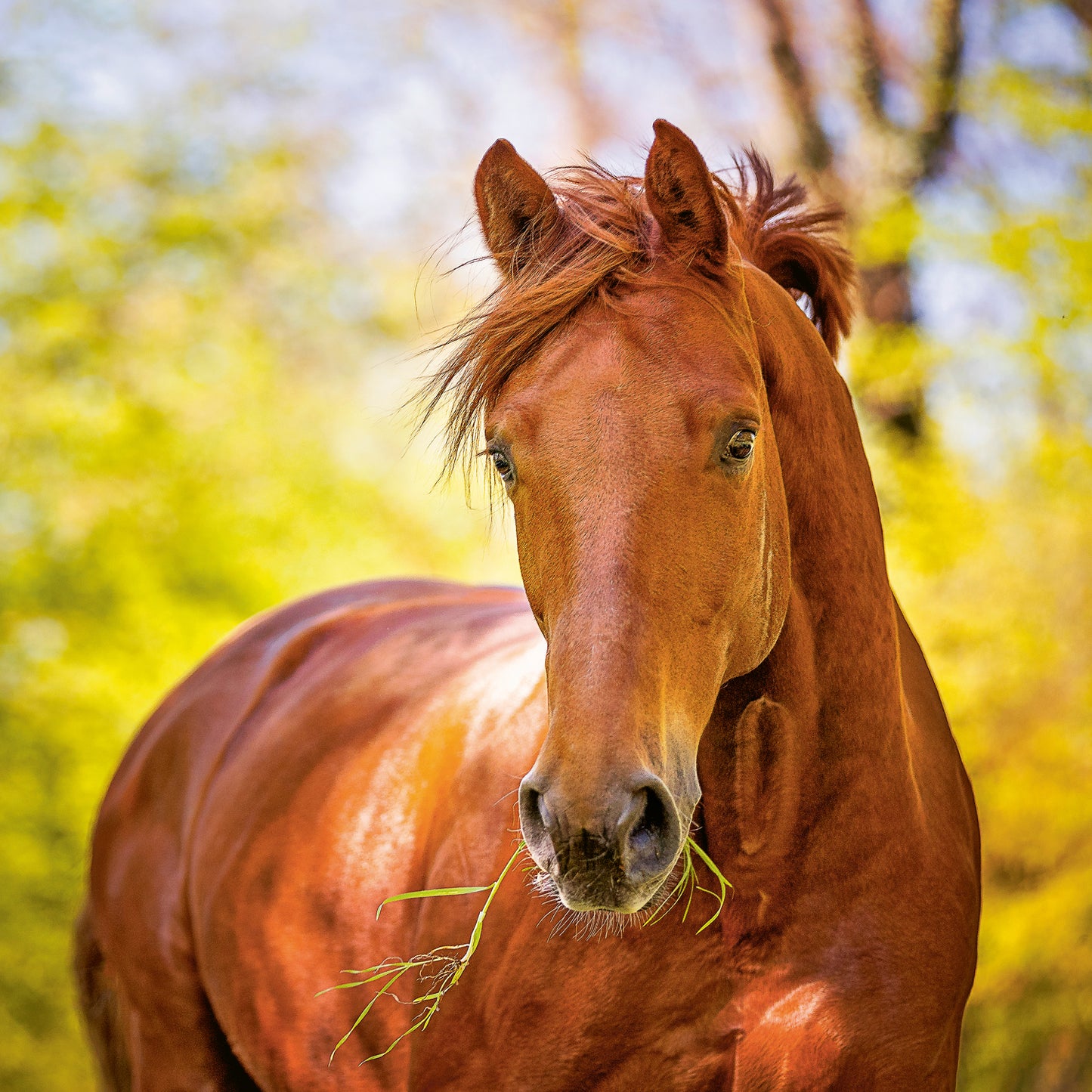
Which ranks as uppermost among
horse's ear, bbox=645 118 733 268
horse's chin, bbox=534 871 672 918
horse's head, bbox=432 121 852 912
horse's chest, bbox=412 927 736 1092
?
horse's ear, bbox=645 118 733 268

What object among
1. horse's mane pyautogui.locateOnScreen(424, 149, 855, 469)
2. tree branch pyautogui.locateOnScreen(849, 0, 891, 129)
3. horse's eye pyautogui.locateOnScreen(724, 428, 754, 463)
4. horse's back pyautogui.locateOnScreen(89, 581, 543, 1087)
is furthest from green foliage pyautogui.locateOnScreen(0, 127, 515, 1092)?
horse's eye pyautogui.locateOnScreen(724, 428, 754, 463)

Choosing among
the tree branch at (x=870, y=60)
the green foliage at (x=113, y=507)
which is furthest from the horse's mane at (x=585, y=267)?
the tree branch at (x=870, y=60)

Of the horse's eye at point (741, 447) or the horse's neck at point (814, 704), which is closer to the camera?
the horse's eye at point (741, 447)

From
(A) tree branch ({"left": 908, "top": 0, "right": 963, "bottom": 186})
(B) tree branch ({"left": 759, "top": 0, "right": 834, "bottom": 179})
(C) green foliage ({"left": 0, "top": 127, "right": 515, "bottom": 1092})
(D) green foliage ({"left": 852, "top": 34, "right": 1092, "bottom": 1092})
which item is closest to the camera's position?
(D) green foliage ({"left": 852, "top": 34, "right": 1092, "bottom": 1092})

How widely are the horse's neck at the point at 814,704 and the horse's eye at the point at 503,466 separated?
47 cm

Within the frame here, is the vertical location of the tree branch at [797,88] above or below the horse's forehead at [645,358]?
above

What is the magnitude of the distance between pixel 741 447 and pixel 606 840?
24.1 inches

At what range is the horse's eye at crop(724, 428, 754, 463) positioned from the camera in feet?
5.12

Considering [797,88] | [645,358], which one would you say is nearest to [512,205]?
[645,358]

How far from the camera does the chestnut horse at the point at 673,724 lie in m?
1.47

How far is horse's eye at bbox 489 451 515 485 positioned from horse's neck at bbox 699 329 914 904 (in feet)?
1.55

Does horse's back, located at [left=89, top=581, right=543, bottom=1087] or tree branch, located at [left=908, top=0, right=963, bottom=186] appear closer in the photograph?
horse's back, located at [left=89, top=581, right=543, bottom=1087]

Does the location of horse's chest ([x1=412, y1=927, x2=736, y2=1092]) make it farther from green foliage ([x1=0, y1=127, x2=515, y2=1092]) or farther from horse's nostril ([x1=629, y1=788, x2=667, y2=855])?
green foliage ([x1=0, y1=127, x2=515, y2=1092])

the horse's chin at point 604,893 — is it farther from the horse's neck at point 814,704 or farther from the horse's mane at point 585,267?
the horse's mane at point 585,267
